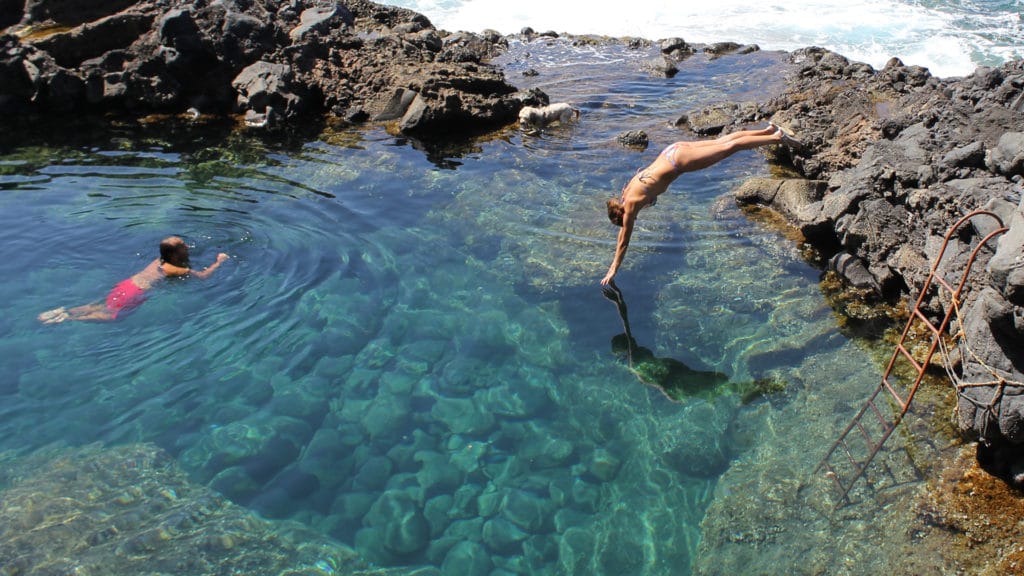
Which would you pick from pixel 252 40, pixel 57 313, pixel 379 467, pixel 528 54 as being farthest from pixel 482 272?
pixel 528 54

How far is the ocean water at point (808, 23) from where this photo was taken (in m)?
24.5

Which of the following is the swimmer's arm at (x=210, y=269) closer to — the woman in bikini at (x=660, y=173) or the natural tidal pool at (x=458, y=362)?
the natural tidal pool at (x=458, y=362)

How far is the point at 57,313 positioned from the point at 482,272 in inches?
226

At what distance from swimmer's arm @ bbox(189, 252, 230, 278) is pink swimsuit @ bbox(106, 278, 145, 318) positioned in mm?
780

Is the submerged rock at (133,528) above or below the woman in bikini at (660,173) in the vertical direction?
below

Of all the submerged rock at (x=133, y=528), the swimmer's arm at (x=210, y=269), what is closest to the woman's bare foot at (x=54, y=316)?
the swimmer's arm at (x=210, y=269)

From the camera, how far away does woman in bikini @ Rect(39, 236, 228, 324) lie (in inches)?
376

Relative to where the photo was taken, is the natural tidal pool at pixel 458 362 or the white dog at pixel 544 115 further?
the white dog at pixel 544 115

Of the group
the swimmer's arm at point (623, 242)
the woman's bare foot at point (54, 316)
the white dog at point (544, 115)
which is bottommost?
the woman's bare foot at point (54, 316)

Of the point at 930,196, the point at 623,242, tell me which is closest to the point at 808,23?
the point at 930,196

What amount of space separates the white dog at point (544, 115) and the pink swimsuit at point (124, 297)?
914cm

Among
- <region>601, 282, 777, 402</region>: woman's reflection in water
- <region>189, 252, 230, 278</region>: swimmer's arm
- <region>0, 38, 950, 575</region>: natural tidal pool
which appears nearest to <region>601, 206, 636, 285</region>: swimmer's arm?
<region>0, 38, 950, 575</region>: natural tidal pool

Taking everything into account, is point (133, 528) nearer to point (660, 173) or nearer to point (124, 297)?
point (124, 297)

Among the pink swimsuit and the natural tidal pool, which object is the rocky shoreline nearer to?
the natural tidal pool
